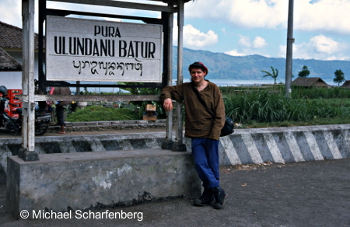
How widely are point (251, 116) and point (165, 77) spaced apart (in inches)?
178

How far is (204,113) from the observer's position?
5828 mm

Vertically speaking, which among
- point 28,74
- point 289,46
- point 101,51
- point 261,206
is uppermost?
point 289,46

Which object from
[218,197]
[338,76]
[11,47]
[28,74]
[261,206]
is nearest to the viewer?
[28,74]

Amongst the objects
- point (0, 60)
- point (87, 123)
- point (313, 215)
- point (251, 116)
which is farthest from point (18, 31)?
point (313, 215)

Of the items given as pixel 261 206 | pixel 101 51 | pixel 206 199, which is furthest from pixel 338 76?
pixel 101 51

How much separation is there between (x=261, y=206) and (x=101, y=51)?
2.97 m

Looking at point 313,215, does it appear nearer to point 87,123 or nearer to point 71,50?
point 71,50

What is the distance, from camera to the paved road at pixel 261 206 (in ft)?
16.8

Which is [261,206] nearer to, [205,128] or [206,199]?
[206,199]

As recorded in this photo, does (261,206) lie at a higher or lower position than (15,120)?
lower

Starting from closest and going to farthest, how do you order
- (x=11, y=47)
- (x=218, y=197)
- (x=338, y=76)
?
1. (x=218, y=197)
2. (x=11, y=47)
3. (x=338, y=76)

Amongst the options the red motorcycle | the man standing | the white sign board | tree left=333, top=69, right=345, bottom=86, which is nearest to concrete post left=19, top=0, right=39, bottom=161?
the white sign board

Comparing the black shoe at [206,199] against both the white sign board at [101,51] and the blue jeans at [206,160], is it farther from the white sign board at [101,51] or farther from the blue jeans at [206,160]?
the white sign board at [101,51]

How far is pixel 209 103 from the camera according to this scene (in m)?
5.86
